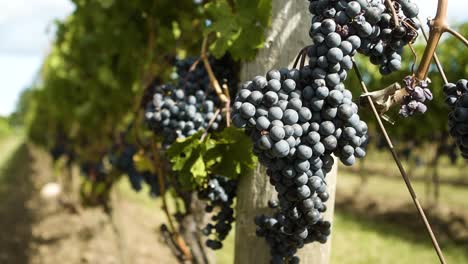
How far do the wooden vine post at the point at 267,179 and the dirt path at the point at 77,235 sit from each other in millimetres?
3853

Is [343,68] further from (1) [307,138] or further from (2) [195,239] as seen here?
(2) [195,239]

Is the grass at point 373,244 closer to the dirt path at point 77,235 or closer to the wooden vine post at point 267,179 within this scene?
the dirt path at point 77,235

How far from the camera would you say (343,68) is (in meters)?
1.20


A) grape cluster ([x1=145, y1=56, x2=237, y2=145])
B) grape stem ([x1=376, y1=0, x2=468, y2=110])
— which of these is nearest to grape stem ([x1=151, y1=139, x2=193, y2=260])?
grape cluster ([x1=145, y1=56, x2=237, y2=145])

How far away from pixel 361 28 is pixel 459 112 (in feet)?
1.00

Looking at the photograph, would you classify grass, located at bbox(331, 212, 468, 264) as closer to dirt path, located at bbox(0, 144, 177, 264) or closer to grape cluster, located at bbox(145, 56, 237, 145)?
dirt path, located at bbox(0, 144, 177, 264)

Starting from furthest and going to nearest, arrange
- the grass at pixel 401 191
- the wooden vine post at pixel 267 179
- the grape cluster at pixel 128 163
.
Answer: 1. the grass at pixel 401 191
2. the grape cluster at pixel 128 163
3. the wooden vine post at pixel 267 179

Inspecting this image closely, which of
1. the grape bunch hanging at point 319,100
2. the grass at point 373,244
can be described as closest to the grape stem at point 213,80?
the grape bunch hanging at point 319,100

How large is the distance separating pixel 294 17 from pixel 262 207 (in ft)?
2.20

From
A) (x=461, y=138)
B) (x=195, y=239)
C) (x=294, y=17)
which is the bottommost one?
(x=195, y=239)

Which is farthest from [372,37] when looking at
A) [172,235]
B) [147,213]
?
[147,213]

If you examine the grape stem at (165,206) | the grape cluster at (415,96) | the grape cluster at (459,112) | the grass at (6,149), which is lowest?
the grass at (6,149)

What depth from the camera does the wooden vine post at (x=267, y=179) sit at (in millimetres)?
1607

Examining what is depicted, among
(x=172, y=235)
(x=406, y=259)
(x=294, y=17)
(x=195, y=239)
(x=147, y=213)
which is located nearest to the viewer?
(x=294, y=17)
